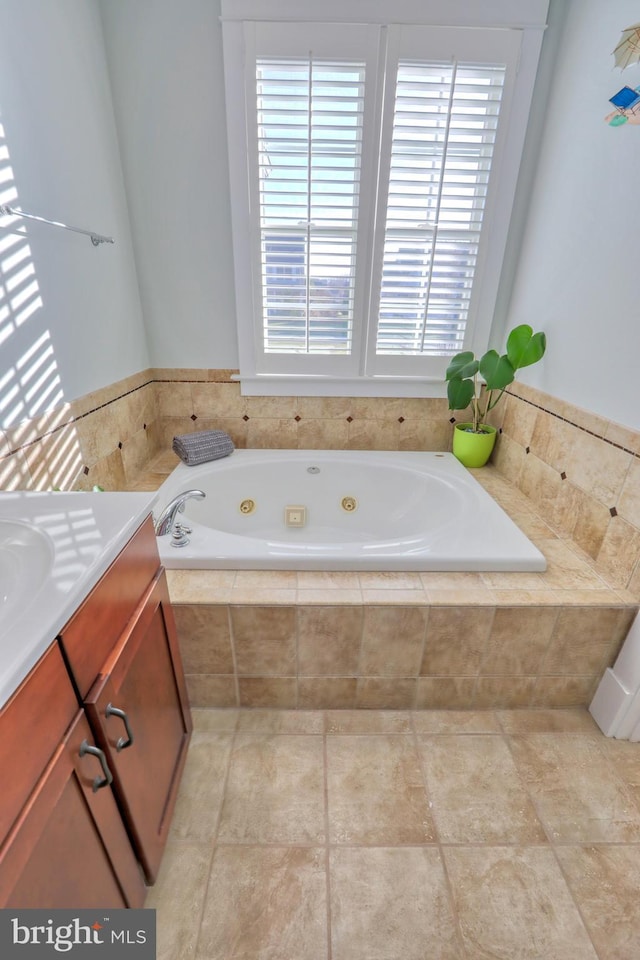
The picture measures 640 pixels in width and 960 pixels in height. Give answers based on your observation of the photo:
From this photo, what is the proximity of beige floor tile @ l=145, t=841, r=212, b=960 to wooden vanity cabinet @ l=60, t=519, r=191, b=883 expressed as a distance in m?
0.11

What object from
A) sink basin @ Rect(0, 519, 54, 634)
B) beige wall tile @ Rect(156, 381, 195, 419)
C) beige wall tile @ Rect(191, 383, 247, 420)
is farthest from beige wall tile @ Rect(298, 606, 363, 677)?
beige wall tile @ Rect(156, 381, 195, 419)

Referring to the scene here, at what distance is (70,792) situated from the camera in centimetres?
63

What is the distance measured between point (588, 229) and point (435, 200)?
641 millimetres

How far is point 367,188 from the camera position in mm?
1820

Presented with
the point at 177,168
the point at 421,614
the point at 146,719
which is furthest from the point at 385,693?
the point at 177,168

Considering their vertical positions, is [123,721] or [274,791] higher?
[123,721]

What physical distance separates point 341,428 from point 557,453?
1003mm

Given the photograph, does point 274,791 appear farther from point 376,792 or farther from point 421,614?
point 421,614

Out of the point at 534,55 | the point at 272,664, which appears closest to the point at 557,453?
the point at 272,664

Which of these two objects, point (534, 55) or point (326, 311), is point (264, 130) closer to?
point (326, 311)

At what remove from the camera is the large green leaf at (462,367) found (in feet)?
6.23

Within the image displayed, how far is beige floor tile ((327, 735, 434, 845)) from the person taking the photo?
3.74 ft

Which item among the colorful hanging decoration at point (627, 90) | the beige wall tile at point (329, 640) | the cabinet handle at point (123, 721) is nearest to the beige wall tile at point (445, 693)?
the beige wall tile at point (329, 640)

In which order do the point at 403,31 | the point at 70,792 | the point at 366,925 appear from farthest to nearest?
the point at 403,31, the point at 366,925, the point at 70,792
